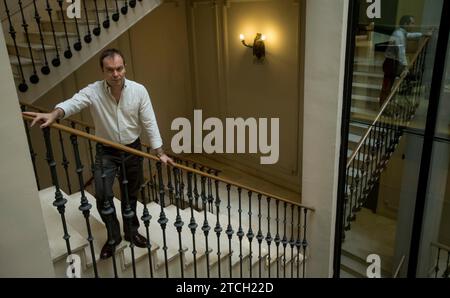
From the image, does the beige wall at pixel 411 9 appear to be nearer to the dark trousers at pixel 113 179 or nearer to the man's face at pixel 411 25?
the man's face at pixel 411 25

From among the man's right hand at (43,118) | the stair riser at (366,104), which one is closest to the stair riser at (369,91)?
the stair riser at (366,104)

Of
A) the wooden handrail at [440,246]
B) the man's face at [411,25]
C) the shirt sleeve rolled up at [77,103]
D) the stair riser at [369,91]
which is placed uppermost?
the man's face at [411,25]

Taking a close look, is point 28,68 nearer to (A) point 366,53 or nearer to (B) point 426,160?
(A) point 366,53

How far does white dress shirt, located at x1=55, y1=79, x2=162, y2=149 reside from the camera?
7.99 feet

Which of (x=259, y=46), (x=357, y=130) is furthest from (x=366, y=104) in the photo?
(x=259, y=46)

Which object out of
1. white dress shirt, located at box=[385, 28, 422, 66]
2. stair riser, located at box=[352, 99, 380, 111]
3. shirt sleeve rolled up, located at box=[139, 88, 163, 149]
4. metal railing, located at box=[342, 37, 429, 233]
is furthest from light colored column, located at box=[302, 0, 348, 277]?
shirt sleeve rolled up, located at box=[139, 88, 163, 149]

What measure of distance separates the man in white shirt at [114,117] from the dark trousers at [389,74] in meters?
3.12

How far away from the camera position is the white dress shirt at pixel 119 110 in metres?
2.43

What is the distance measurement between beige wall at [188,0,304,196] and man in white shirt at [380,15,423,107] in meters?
1.67

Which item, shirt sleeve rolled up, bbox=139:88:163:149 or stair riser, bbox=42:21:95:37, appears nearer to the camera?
shirt sleeve rolled up, bbox=139:88:163:149

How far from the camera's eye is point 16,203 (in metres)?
1.56

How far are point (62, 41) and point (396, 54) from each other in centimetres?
383

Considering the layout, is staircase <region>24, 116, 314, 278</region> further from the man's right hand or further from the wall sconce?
the wall sconce
